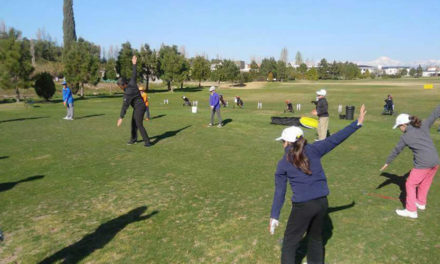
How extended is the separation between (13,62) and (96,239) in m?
38.3

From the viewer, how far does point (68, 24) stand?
83000mm

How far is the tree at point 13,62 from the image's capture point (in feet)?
116

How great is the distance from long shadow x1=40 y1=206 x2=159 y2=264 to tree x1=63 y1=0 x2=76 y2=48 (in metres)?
88.9

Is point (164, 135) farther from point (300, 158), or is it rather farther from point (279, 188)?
point (300, 158)

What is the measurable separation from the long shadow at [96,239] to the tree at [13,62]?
37755 millimetres

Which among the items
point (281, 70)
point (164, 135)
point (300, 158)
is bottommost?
point (164, 135)

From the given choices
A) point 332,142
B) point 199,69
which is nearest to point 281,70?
point 199,69

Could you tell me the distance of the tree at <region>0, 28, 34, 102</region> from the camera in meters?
Answer: 35.5

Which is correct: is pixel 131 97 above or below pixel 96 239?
above

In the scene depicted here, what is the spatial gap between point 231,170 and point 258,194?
207 centimetres

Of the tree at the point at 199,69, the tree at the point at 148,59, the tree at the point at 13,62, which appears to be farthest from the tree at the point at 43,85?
the tree at the point at 199,69

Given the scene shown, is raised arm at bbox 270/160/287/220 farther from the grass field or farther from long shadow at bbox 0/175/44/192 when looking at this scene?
long shadow at bbox 0/175/44/192

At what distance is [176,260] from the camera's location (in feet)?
15.5

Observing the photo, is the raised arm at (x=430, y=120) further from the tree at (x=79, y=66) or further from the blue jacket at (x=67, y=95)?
the tree at (x=79, y=66)
